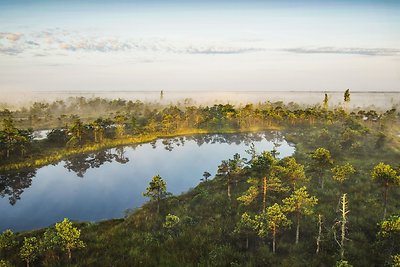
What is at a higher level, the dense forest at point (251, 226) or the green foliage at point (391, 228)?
the green foliage at point (391, 228)

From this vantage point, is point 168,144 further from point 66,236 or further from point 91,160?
point 66,236

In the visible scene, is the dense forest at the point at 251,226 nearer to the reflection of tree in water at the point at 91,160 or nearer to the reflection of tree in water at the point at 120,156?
the reflection of tree in water at the point at 91,160

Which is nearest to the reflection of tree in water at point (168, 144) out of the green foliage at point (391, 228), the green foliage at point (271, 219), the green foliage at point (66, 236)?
the green foliage at point (66, 236)

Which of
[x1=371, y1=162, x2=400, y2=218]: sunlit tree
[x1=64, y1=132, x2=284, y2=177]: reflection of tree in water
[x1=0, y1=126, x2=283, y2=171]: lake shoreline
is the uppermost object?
[x1=371, y1=162, x2=400, y2=218]: sunlit tree

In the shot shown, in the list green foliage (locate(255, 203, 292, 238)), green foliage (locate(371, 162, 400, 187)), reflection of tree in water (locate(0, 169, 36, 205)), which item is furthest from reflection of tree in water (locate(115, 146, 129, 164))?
green foliage (locate(371, 162, 400, 187))

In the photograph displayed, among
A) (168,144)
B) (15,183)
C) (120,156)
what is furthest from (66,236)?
(168,144)

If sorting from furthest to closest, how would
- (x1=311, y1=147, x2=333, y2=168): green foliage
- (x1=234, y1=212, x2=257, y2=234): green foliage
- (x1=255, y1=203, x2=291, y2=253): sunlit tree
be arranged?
(x1=311, y1=147, x2=333, y2=168): green foliage < (x1=234, y1=212, x2=257, y2=234): green foliage < (x1=255, y1=203, x2=291, y2=253): sunlit tree

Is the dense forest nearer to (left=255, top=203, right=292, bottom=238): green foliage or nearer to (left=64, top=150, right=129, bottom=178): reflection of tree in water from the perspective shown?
(left=255, top=203, right=292, bottom=238): green foliage
